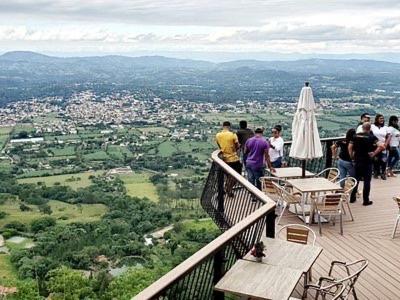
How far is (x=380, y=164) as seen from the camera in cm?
1299

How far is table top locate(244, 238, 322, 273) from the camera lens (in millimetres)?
Answer: 5621

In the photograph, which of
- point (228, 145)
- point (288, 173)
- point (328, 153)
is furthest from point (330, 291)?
point (328, 153)

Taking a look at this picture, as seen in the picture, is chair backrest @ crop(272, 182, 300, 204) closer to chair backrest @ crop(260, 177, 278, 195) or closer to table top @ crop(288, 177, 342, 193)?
table top @ crop(288, 177, 342, 193)

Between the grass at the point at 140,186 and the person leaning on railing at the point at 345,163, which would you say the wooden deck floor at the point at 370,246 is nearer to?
the person leaning on railing at the point at 345,163

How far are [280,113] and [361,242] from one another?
72.6m

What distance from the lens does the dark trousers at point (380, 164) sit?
12841 millimetres

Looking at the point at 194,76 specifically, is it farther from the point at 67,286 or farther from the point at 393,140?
the point at 393,140

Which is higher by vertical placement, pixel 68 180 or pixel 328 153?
pixel 328 153

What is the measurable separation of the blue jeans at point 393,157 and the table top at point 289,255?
739cm

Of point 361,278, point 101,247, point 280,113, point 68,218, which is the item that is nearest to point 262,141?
point 361,278

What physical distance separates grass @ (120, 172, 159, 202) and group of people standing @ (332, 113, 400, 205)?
45891mm

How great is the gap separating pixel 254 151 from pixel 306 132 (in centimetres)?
97

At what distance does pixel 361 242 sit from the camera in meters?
8.48

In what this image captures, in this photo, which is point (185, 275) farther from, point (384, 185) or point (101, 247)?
point (101, 247)
